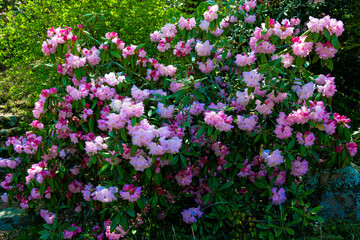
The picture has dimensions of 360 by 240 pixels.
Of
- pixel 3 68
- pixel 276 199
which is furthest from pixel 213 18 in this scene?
pixel 3 68

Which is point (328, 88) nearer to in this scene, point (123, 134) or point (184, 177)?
point (184, 177)

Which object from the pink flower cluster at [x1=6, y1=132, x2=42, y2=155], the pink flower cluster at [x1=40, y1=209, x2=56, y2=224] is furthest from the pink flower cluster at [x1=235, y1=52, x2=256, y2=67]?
the pink flower cluster at [x1=40, y1=209, x2=56, y2=224]

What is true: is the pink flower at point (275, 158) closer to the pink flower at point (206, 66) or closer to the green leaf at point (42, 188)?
the pink flower at point (206, 66)

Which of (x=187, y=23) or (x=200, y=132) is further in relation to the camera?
(x=187, y=23)

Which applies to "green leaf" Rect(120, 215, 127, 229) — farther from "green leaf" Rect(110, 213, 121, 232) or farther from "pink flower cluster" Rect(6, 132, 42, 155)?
"pink flower cluster" Rect(6, 132, 42, 155)

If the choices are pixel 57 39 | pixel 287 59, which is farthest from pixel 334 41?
pixel 57 39

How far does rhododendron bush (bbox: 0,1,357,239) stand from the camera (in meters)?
2.40

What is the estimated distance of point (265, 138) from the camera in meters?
2.49

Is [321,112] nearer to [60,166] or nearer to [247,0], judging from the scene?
[247,0]

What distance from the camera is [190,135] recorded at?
2.73 m

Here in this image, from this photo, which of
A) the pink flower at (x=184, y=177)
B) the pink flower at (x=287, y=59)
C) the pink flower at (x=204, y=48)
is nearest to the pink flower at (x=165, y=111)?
the pink flower at (x=184, y=177)

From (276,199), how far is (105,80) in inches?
63.6

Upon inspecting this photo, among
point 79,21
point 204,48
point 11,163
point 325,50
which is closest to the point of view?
point 325,50

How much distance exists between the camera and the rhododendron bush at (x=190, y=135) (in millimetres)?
2402
